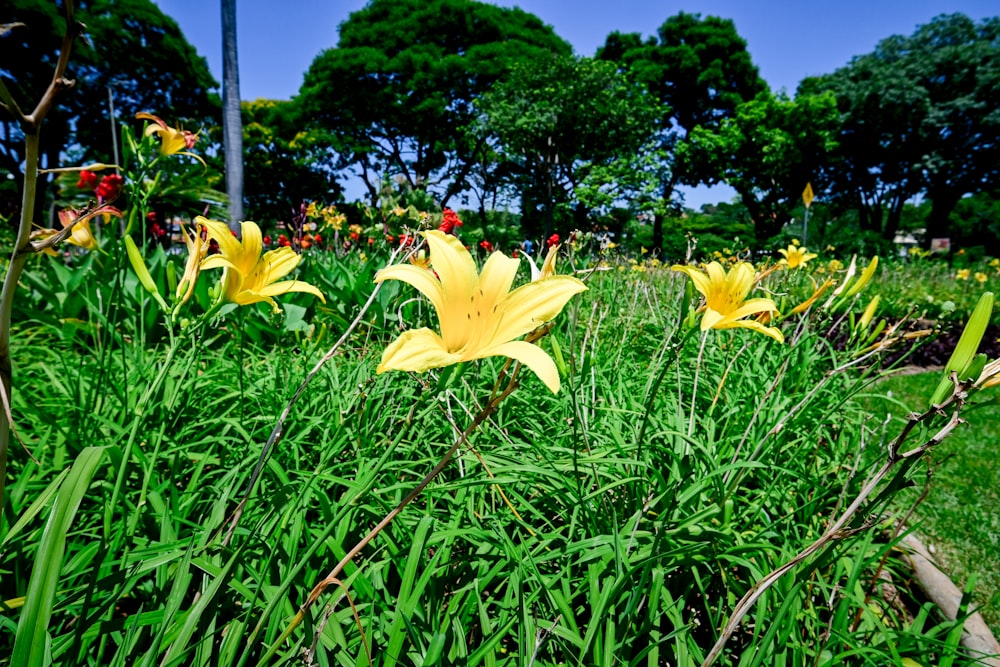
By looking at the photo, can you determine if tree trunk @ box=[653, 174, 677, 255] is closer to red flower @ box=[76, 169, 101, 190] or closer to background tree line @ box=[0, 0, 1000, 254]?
background tree line @ box=[0, 0, 1000, 254]

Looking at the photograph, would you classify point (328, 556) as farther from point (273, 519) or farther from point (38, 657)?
point (38, 657)

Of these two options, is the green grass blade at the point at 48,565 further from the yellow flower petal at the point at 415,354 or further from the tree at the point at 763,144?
the tree at the point at 763,144

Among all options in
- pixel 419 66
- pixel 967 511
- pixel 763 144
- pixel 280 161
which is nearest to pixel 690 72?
pixel 763 144

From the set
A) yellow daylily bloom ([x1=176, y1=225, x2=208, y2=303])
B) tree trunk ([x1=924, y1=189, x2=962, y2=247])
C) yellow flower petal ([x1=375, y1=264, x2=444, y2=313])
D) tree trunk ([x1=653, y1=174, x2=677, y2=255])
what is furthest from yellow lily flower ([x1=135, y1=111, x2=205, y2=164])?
tree trunk ([x1=924, y1=189, x2=962, y2=247])

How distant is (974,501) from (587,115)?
578 inches

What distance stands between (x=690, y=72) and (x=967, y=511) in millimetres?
23160

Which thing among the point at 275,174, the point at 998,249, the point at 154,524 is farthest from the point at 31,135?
the point at 998,249

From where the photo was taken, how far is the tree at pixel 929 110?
1744 centimetres

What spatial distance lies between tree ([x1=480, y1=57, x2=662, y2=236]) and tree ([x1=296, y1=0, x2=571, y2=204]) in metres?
1.78

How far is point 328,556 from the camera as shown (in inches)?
43.0

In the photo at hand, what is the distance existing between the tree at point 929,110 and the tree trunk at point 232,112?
22.4 metres

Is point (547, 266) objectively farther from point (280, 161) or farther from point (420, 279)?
point (280, 161)

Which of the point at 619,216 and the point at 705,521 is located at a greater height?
the point at 619,216

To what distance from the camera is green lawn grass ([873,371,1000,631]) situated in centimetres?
172
